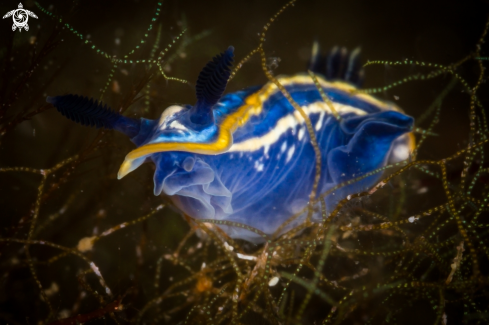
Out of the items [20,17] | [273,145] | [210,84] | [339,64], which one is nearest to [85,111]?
[210,84]

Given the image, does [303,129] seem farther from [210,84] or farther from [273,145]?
[210,84]

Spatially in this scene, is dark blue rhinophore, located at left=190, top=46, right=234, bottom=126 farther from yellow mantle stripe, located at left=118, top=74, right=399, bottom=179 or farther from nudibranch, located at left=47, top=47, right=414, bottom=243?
yellow mantle stripe, located at left=118, top=74, right=399, bottom=179

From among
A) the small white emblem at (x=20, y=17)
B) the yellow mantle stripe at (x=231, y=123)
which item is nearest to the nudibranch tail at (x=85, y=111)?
the yellow mantle stripe at (x=231, y=123)

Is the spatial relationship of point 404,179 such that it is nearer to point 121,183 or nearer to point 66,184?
point 121,183

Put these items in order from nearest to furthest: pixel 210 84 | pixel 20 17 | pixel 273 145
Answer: pixel 210 84
pixel 273 145
pixel 20 17

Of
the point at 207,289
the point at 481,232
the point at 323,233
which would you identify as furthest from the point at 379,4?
the point at 207,289

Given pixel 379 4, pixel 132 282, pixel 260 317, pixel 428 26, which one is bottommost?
pixel 260 317

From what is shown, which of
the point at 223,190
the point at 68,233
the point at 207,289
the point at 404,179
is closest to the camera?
the point at 223,190

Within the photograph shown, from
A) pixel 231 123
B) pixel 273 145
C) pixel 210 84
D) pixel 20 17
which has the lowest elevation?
pixel 273 145
